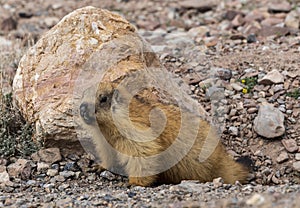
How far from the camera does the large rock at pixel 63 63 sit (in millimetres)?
5051

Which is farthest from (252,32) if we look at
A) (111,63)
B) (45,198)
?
(45,198)


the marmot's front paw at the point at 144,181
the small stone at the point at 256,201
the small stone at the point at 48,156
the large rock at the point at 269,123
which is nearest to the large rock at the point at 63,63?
the small stone at the point at 48,156

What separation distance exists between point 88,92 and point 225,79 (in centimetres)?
184

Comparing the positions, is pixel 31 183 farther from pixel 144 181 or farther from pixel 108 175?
pixel 144 181

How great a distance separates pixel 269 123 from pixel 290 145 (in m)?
0.28

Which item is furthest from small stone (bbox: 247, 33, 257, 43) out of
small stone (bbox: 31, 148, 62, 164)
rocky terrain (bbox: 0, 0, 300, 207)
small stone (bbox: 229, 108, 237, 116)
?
small stone (bbox: 31, 148, 62, 164)

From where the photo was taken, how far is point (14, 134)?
537 cm

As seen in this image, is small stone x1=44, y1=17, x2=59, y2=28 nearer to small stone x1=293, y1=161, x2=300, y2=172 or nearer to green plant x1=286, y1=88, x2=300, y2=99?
green plant x1=286, y1=88, x2=300, y2=99

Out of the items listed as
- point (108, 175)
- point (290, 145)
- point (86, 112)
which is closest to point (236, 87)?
point (290, 145)

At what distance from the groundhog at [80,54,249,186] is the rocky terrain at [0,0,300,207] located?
0.77ft

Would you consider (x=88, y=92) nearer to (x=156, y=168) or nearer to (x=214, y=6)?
(x=156, y=168)

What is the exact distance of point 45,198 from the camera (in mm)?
4188

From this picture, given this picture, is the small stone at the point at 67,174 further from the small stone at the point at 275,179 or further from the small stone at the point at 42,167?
the small stone at the point at 275,179

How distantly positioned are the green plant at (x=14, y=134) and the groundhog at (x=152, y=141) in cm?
68
